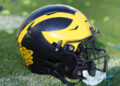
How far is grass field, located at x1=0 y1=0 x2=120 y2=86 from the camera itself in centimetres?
318

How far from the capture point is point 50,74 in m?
3.18

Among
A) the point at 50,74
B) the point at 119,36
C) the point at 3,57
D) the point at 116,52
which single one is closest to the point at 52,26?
the point at 50,74

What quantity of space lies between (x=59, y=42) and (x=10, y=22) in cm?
331

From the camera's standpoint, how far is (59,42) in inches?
110

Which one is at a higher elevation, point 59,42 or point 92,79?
point 59,42

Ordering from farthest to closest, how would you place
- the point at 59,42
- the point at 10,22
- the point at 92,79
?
the point at 10,22 → the point at 92,79 → the point at 59,42

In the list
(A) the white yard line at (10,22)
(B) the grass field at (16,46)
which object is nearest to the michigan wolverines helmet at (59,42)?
(B) the grass field at (16,46)

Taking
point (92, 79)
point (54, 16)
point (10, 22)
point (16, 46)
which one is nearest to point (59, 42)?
point (54, 16)

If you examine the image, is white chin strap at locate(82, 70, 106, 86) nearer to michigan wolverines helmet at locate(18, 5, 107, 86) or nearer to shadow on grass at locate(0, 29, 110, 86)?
michigan wolverines helmet at locate(18, 5, 107, 86)

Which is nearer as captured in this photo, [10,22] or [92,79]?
[92,79]

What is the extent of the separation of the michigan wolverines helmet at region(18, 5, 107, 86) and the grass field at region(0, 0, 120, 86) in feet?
0.74

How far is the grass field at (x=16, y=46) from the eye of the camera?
3.18 m

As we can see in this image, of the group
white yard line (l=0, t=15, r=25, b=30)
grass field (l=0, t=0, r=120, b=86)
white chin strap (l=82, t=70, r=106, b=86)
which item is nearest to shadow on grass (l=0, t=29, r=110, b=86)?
grass field (l=0, t=0, r=120, b=86)

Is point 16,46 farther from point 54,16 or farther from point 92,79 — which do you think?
point 92,79
